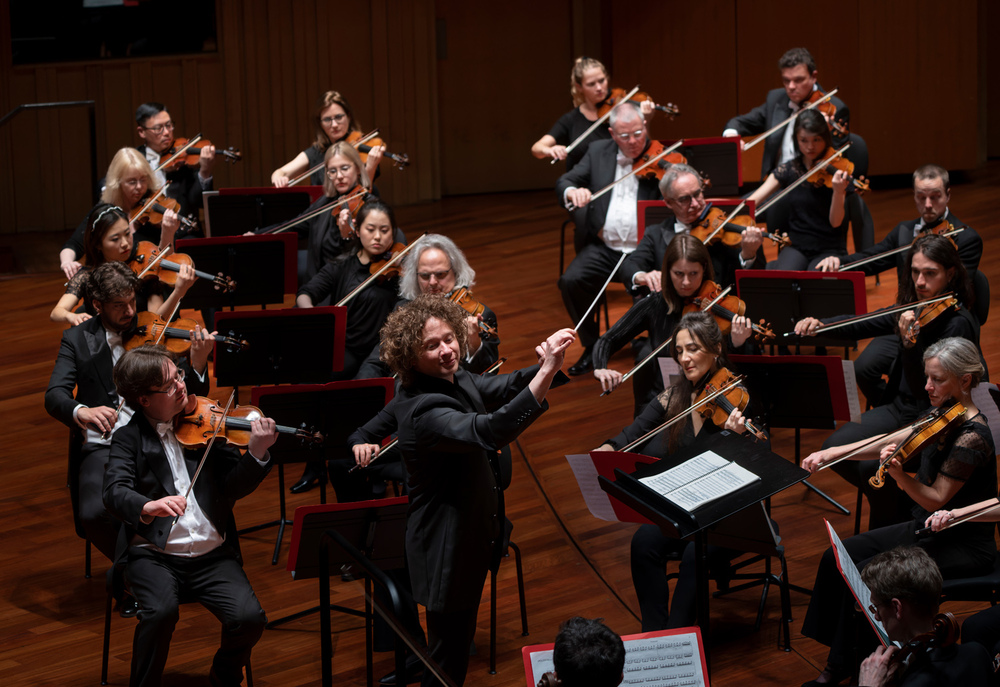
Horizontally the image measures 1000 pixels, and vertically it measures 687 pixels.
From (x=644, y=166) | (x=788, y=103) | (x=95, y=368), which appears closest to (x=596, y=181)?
(x=644, y=166)

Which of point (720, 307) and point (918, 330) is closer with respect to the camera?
point (918, 330)

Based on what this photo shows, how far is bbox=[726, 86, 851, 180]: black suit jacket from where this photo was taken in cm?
530

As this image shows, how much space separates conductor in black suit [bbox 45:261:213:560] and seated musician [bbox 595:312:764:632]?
1.45m

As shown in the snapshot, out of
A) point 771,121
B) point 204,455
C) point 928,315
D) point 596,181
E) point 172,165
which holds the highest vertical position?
point 771,121

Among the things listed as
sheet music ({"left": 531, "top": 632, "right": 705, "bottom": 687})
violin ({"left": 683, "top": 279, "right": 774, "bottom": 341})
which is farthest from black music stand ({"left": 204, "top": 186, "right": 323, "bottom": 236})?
sheet music ({"left": 531, "top": 632, "right": 705, "bottom": 687})

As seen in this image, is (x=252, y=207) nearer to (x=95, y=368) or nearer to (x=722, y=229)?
(x=95, y=368)

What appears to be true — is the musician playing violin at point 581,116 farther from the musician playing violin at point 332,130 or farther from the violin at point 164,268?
the violin at point 164,268

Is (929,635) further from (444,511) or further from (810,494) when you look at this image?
(810,494)

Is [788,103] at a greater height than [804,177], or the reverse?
[788,103]

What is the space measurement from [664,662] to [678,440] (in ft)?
3.72

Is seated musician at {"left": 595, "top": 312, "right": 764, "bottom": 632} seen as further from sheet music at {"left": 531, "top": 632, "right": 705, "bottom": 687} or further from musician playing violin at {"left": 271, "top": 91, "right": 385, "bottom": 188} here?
musician playing violin at {"left": 271, "top": 91, "right": 385, "bottom": 188}

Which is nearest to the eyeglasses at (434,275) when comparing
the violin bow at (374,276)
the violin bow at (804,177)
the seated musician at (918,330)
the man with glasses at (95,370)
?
the violin bow at (374,276)

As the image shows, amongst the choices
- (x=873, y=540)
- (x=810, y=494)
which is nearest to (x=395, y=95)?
(x=810, y=494)

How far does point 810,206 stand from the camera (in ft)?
15.6
